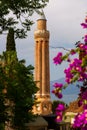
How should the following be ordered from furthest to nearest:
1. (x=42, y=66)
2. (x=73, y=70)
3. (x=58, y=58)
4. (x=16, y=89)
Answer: (x=42, y=66)
(x=16, y=89)
(x=58, y=58)
(x=73, y=70)

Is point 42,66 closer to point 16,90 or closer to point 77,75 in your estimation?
point 16,90

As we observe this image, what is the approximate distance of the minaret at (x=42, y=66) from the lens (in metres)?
102

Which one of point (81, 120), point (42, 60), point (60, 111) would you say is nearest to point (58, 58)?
point (60, 111)

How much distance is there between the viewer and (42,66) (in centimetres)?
10319

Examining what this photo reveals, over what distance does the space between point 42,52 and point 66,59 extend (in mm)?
97705

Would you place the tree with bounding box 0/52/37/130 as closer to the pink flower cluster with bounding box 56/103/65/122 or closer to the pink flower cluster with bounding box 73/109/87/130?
the pink flower cluster with bounding box 56/103/65/122

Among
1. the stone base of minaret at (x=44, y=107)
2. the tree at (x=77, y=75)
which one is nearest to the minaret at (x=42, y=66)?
the stone base of minaret at (x=44, y=107)

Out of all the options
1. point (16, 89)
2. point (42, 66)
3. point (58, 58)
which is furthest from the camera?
point (42, 66)

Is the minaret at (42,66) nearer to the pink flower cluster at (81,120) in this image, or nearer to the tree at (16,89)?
the tree at (16,89)

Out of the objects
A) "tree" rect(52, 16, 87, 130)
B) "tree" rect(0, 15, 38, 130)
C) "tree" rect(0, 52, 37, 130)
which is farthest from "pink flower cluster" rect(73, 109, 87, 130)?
"tree" rect(0, 52, 37, 130)

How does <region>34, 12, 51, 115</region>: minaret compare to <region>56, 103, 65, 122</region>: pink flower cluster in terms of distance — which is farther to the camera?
<region>34, 12, 51, 115</region>: minaret

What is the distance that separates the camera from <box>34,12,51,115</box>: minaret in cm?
10188

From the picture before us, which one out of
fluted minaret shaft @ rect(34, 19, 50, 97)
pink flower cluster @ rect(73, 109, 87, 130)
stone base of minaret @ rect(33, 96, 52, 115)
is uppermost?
fluted minaret shaft @ rect(34, 19, 50, 97)

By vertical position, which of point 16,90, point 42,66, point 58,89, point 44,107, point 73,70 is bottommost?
point 44,107
